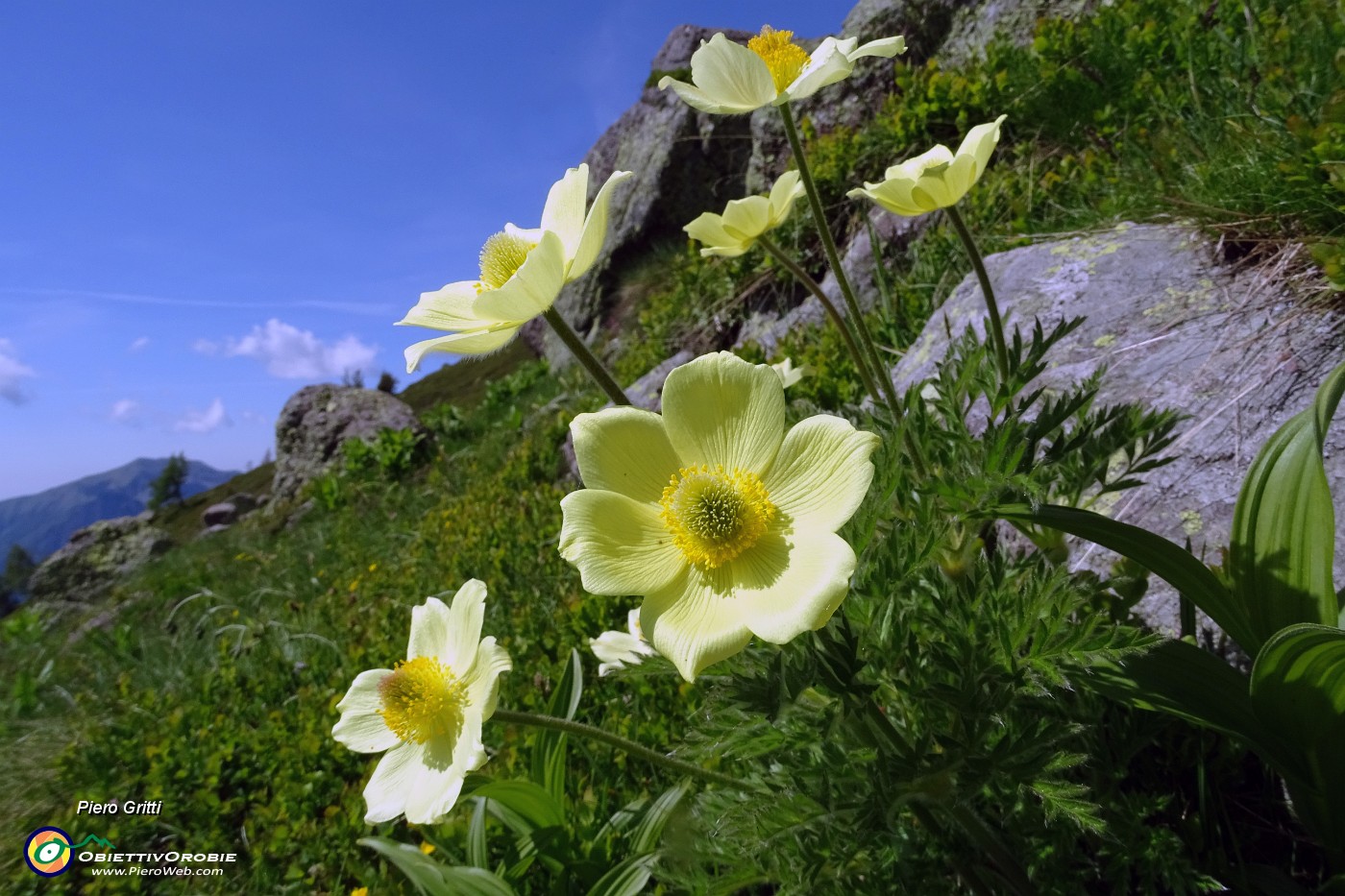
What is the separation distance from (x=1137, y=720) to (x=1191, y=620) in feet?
1.01

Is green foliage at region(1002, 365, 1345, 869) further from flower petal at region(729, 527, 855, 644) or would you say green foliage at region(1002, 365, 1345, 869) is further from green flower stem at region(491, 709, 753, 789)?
green flower stem at region(491, 709, 753, 789)

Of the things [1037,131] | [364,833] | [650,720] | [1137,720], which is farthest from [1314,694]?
[1037,131]

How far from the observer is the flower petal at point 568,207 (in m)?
1.45

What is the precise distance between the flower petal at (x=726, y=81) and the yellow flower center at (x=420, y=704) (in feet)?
4.38

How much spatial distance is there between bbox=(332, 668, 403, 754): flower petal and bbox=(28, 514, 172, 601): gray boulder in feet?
60.7

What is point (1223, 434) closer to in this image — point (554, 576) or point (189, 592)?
point (554, 576)

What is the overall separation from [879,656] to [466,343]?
2.99 feet

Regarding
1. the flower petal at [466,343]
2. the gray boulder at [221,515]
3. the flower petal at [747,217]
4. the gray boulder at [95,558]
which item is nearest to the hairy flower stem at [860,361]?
the flower petal at [747,217]

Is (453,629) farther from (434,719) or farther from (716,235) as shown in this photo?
(716,235)

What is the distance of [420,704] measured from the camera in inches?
61.6

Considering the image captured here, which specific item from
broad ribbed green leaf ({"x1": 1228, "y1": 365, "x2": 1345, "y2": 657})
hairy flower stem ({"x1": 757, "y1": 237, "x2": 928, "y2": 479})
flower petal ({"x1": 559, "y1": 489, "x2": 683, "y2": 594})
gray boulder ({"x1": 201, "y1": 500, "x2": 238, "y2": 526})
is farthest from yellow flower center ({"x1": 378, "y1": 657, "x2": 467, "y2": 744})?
gray boulder ({"x1": 201, "y1": 500, "x2": 238, "y2": 526})

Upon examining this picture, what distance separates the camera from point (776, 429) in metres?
1.14

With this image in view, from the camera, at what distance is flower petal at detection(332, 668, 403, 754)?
5.46 feet

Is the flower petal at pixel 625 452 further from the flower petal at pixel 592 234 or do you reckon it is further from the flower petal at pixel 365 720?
the flower petal at pixel 365 720
